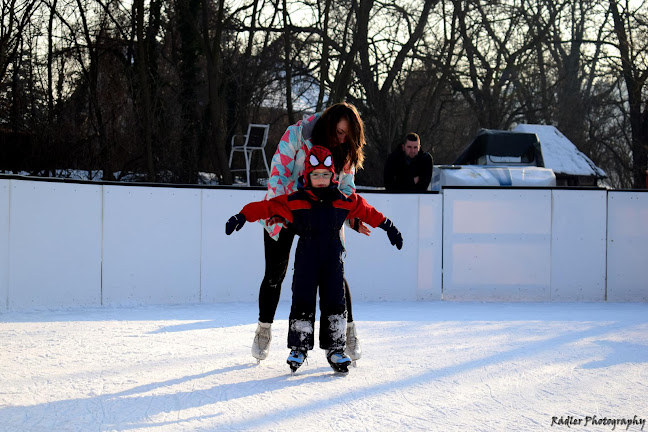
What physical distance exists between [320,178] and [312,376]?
84cm

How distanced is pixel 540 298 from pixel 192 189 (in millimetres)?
3139

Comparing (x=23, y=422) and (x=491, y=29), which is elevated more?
(x=491, y=29)

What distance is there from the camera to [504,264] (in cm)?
704

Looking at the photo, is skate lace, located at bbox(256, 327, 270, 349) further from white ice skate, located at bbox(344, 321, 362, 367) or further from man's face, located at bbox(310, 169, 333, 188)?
man's face, located at bbox(310, 169, 333, 188)

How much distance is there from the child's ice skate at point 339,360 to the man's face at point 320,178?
2.32 feet

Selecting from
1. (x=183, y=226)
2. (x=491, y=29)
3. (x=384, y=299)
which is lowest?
(x=384, y=299)

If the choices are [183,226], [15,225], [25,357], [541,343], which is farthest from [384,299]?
[25,357]

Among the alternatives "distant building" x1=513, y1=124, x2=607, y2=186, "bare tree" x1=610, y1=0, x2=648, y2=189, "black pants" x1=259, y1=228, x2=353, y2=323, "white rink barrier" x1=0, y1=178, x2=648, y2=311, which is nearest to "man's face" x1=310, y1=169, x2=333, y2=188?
"black pants" x1=259, y1=228, x2=353, y2=323

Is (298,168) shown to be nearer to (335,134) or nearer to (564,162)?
(335,134)

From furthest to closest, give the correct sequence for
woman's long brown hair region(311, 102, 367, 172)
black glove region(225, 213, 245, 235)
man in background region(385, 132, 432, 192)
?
man in background region(385, 132, 432, 192) → woman's long brown hair region(311, 102, 367, 172) → black glove region(225, 213, 245, 235)

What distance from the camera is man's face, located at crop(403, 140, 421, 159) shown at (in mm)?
7262

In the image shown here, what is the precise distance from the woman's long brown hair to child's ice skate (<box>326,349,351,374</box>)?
31.4 inches

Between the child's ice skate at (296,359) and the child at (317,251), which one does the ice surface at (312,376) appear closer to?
the child's ice skate at (296,359)

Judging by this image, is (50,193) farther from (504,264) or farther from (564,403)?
(564,403)
